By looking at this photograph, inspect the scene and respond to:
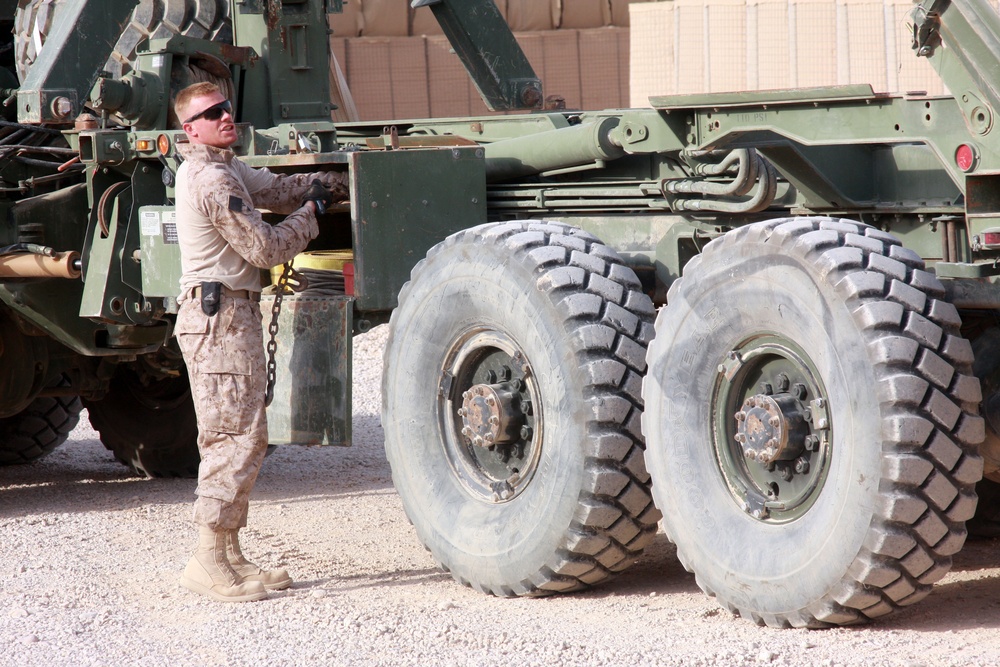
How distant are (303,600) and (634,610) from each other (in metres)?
1.22

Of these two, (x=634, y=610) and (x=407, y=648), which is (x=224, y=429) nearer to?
(x=407, y=648)

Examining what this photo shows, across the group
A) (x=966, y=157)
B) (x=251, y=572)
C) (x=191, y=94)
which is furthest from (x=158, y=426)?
(x=966, y=157)

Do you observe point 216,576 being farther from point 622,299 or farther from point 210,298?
point 622,299

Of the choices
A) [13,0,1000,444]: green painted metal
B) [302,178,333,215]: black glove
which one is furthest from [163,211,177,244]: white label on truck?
[302,178,333,215]: black glove

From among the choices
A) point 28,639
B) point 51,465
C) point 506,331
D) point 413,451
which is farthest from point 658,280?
point 51,465

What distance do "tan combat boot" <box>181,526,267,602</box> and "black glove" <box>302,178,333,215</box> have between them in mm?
1283

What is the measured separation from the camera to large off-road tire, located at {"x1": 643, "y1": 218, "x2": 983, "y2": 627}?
398 centimetres

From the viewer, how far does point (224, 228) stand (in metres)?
5.19

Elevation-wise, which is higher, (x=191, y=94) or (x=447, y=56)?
(x=447, y=56)

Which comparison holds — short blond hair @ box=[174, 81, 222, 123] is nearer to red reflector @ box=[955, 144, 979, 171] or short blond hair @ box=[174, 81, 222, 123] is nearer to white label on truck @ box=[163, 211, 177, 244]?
white label on truck @ box=[163, 211, 177, 244]

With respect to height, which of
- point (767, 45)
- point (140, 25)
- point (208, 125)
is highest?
point (767, 45)

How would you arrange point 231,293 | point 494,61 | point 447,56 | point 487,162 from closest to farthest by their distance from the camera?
point 231,293, point 487,162, point 494,61, point 447,56

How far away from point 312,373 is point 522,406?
3.41 feet

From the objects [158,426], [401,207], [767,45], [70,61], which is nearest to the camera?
[401,207]
